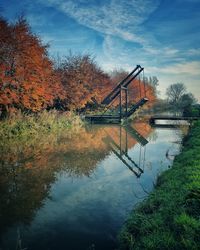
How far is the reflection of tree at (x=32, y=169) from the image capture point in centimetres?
616

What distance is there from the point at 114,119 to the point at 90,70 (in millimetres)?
7849

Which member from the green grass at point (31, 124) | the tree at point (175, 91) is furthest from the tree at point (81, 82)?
the tree at point (175, 91)

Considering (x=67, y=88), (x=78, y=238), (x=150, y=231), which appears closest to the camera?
(x=150, y=231)

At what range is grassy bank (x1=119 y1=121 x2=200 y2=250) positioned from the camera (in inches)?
154

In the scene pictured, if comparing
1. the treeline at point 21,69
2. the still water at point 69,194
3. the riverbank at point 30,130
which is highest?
the treeline at point 21,69

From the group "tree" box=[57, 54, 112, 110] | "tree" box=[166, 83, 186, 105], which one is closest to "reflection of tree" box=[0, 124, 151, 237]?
"tree" box=[57, 54, 112, 110]

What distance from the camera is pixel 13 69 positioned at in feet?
62.8

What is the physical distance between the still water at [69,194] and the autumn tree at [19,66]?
672 centimetres

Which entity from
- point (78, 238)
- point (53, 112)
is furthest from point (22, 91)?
point (78, 238)

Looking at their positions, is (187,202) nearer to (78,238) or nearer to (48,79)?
(78,238)

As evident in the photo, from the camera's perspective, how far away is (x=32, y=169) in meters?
9.73

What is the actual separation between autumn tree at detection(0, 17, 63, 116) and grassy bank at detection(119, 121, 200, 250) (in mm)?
14669

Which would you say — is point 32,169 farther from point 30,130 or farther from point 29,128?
point 29,128

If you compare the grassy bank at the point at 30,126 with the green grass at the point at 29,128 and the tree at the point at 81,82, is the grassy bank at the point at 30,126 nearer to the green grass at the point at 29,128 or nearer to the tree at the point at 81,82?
the green grass at the point at 29,128
